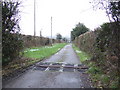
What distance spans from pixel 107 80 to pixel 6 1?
594 cm

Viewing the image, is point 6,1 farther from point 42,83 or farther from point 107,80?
point 107,80

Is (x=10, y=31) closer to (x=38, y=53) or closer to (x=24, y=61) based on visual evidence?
(x=24, y=61)

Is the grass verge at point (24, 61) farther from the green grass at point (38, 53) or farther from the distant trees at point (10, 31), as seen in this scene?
the distant trees at point (10, 31)

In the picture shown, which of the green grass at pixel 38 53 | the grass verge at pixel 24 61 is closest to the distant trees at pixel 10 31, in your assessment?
the grass verge at pixel 24 61

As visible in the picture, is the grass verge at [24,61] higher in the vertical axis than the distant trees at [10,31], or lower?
lower

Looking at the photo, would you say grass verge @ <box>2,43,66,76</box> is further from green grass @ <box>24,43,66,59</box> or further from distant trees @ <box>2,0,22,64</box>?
distant trees @ <box>2,0,22,64</box>

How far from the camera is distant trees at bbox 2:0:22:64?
23.3 ft

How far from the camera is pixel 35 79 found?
5773 mm

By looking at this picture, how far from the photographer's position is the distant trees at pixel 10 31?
710cm

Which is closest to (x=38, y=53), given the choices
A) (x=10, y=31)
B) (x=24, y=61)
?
(x=24, y=61)

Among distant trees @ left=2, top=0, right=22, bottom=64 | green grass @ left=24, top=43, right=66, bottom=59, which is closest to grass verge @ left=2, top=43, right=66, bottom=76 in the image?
green grass @ left=24, top=43, right=66, bottom=59

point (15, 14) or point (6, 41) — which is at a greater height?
point (15, 14)

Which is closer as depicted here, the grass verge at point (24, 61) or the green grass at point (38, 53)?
the grass verge at point (24, 61)

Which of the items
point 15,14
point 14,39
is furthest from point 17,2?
point 14,39
